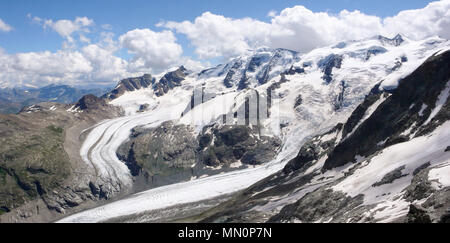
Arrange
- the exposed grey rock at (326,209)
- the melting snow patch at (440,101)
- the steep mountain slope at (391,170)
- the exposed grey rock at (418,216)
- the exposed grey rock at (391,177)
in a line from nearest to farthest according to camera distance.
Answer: the exposed grey rock at (418,216)
the steep mountain slope at (391,170)
the exposed grey rock at (326,209)
the exposed grey rock at (391,177)
the melting snow patch at (440,101)

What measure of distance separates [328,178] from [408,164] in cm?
3605

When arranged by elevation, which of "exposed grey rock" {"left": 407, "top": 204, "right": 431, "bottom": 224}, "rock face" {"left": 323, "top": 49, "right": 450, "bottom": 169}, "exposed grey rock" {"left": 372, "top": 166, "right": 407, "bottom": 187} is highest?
"rock face" {"left": 323, "top": 49, "right": 450, "bottom": 169}

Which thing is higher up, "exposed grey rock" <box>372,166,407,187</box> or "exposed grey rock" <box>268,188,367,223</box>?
"exposed grey rock" <box>372,166,407,187</box>

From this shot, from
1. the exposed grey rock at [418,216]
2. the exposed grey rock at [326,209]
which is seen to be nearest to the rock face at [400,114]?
the exposed grey rock at [326,209]

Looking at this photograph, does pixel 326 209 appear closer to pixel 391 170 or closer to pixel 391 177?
pixel 391 177

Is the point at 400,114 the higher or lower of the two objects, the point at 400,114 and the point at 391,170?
the higher

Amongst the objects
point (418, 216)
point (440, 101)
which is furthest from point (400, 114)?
point (418, 216)

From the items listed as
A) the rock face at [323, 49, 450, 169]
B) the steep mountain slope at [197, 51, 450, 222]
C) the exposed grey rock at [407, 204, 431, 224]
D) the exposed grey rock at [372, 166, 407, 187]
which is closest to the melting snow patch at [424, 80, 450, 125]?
the steep mountain slope at [197, 51, 450, 222]

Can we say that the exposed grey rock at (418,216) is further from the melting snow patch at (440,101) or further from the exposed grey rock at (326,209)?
the melting snow patch at (440,101)

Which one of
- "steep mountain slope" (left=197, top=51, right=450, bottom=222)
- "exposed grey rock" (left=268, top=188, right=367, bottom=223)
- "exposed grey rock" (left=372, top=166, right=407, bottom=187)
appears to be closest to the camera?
"steep mountain slope" (left=197, top=51, right=450, bottom=222)

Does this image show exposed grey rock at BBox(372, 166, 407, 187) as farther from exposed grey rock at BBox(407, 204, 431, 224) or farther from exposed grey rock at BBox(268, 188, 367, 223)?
exposed grey rock at BBox(407, 204, 431, 224)

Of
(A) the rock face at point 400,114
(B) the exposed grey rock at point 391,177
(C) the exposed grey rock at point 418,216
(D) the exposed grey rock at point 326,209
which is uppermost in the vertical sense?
(A) the rock face at point 400,114
